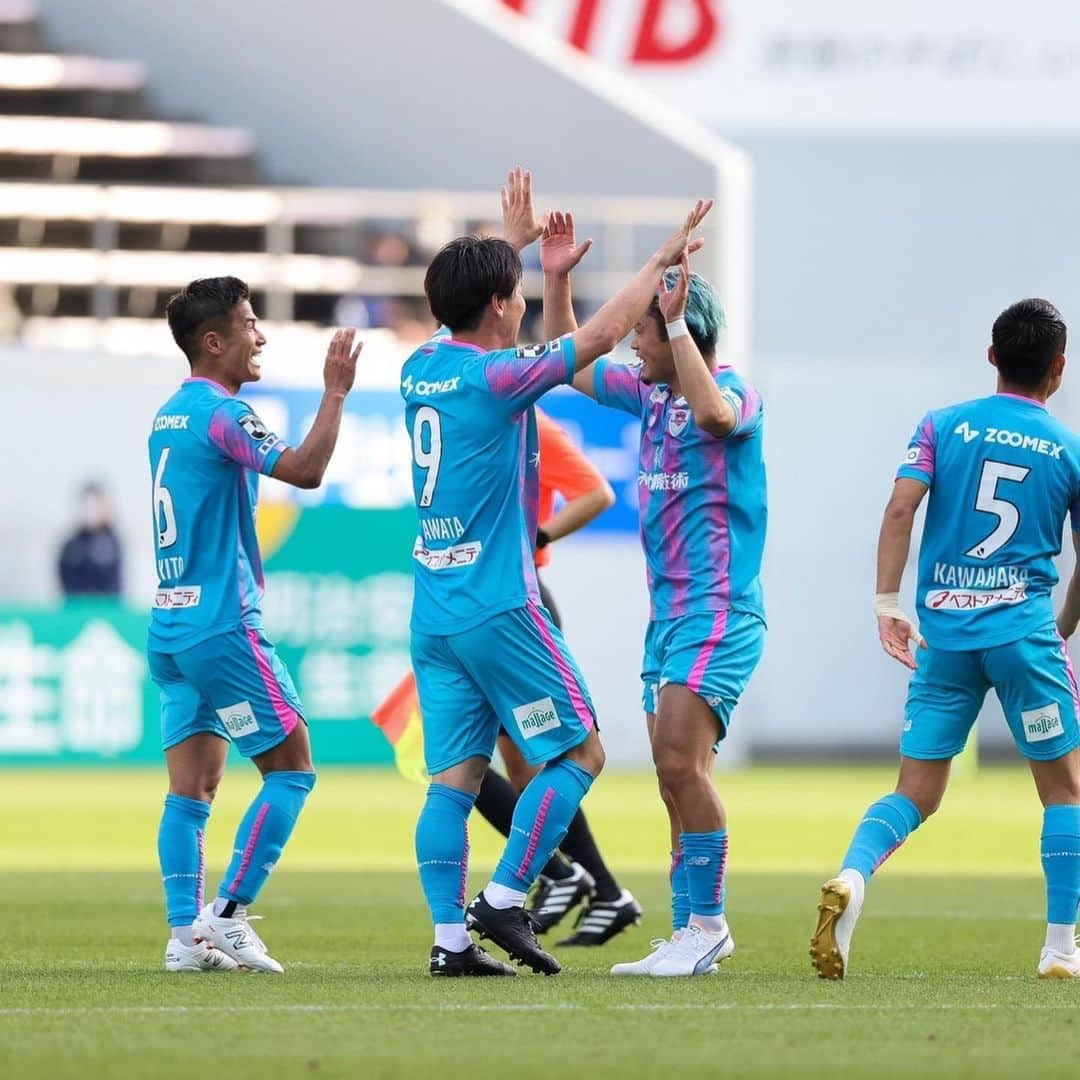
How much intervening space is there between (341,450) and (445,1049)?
16.2 m

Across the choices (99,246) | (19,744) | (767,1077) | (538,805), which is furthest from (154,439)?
(99,246)

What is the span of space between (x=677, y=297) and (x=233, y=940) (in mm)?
2347

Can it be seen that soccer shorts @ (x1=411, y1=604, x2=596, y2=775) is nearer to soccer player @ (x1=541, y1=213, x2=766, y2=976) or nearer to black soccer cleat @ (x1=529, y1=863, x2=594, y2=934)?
soccer player @ (x1=541, y1=213, x2=766, y2=976)

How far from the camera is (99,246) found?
2305 cm

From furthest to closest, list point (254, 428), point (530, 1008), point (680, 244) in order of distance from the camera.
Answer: point (254, 428) → point (680, 244) → point (530, 1008)

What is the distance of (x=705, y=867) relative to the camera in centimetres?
699

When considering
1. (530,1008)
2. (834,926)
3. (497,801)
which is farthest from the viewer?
(497,801)

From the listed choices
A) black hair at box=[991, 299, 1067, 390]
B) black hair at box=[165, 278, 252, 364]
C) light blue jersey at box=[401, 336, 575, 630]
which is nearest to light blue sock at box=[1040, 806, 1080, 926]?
black hair at box=[991, 299, 1067, 390]

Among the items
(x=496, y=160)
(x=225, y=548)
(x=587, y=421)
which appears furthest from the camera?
(x=496, y=160)

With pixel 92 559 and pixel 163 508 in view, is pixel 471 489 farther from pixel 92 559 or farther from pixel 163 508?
pixel 92 559

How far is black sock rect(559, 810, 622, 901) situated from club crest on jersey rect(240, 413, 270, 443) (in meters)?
2.18

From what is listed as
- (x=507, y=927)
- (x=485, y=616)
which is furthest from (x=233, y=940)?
(x=485, y=616)

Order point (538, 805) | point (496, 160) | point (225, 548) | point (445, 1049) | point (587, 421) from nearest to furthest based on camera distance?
point (445, 1049)
point (538, 805)
point (225, 548)
point (587, 421)
point (496, 160)

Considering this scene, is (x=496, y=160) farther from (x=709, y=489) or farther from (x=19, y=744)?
(x=709, y=489)
